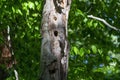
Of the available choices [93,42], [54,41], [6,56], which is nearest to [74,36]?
[93,42]

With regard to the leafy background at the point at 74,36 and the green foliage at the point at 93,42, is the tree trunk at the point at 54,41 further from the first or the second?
the green foliage at the point at 93,42

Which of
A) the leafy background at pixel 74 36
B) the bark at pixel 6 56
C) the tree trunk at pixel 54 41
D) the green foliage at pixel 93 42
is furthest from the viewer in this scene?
the bark at pixel 6 56

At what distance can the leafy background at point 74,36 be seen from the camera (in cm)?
720

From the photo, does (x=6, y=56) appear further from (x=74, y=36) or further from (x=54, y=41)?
(x=54, y=41)

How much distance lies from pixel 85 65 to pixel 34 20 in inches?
80.1

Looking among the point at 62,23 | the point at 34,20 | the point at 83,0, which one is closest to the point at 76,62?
the point at 34,20

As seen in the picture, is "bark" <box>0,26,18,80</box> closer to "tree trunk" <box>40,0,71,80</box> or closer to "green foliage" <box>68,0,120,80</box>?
"green foliage" <box>68,0,120,80</box>

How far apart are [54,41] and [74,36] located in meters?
3.97

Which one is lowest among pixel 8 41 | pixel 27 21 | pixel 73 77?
pixel 73 77

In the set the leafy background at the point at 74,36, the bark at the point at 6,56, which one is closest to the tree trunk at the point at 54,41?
the leafy background at the point at 74,36

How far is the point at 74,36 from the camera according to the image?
8211 mm

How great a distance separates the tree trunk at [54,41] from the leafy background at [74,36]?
2.45 meters

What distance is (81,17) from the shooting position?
7043 mm

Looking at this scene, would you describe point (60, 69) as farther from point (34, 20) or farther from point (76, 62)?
point (76, 62)
